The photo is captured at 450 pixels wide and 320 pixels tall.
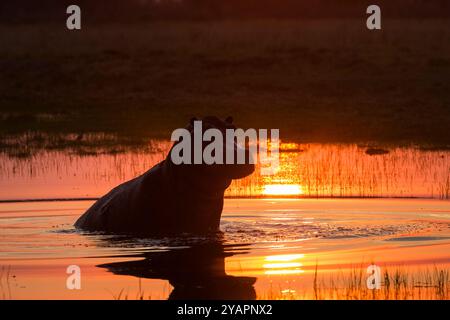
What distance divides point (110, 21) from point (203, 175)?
40.3 meters

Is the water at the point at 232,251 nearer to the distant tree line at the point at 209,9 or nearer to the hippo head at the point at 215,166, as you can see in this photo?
the hippo head at the point at 215,166

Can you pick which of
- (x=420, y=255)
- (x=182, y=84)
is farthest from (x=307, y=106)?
(x=420, y=255)

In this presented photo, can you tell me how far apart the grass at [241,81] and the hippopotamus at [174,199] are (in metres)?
13.6

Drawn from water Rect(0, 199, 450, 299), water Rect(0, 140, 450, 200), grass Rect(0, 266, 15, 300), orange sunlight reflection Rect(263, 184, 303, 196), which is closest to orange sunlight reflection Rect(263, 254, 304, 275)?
water Rect(0, 199, 450, 299)

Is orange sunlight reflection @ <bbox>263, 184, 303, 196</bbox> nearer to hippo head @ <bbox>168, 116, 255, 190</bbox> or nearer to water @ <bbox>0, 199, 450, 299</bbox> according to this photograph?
water @ <bbox>0, 199, 450, 299</bbox>

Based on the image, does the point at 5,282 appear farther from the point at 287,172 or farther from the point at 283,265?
the point at 287,172

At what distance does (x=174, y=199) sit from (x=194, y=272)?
5.86 feet

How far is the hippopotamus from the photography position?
1111 centimetres

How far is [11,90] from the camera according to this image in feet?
113

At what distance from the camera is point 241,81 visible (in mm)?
34344

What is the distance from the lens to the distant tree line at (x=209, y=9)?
159 feet

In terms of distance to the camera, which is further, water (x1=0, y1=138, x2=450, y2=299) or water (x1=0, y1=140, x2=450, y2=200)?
water (x1=0, y1=140, x2=450, y2=200)

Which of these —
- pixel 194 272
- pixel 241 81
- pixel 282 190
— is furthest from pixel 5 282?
pixel 241 81

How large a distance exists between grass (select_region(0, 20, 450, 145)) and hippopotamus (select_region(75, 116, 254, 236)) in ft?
44.8
